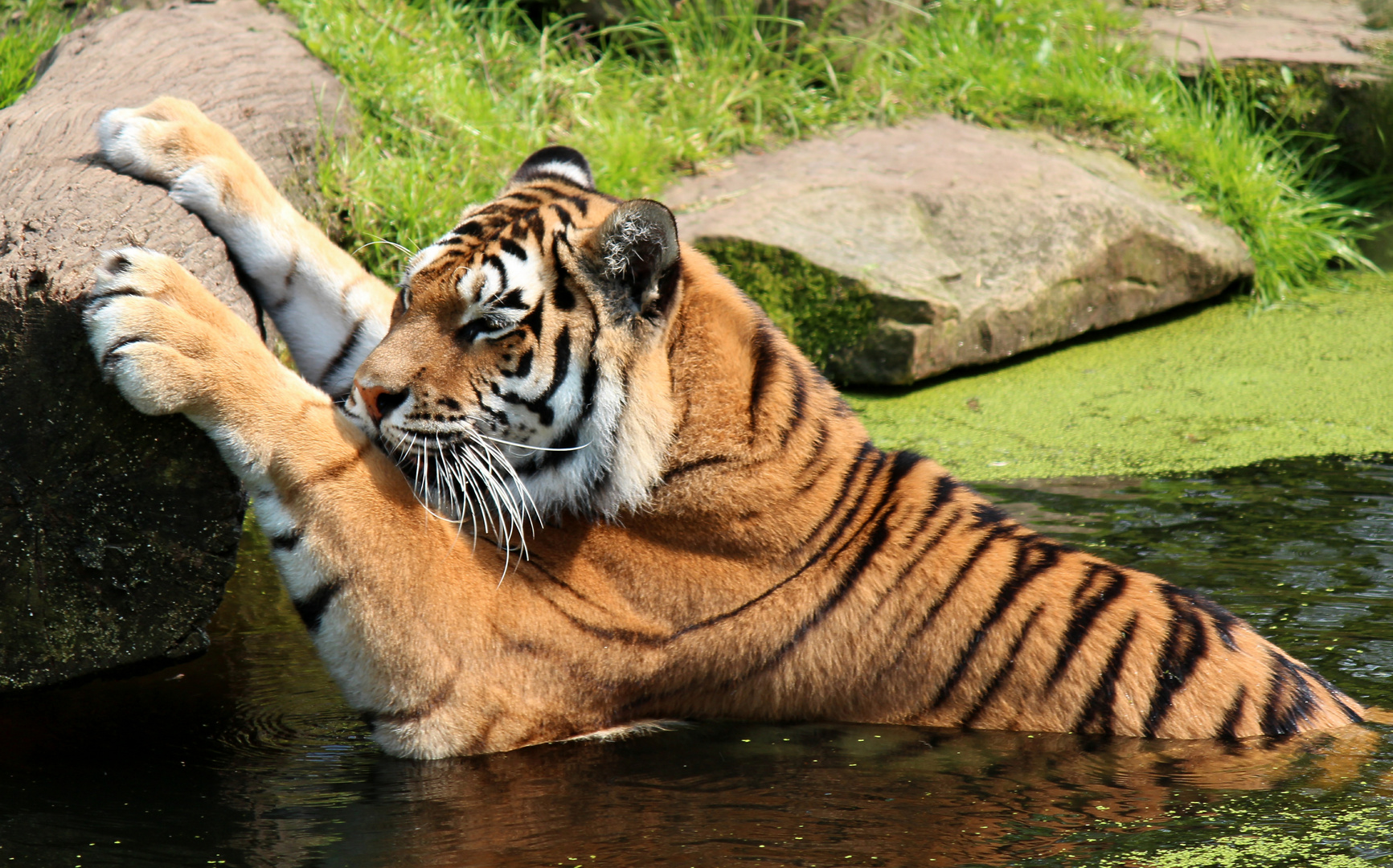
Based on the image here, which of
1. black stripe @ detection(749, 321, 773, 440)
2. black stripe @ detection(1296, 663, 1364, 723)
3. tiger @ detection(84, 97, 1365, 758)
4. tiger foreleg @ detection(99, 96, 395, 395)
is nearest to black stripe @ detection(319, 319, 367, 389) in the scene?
tiger foreleg @ detection(99, 96, 395, 395)

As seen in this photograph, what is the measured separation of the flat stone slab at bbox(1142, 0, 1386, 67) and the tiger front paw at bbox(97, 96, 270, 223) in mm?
5343

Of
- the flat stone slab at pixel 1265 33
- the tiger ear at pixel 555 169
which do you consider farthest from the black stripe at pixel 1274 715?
the flat stone slab at pixel 1265 33

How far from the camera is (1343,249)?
624 centimetres

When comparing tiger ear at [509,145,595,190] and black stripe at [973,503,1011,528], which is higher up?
tiger ear at [509,145,595,190]

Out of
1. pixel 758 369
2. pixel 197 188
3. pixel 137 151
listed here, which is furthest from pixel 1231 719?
pixel 137 151

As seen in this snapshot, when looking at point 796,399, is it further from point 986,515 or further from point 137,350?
point 137,350

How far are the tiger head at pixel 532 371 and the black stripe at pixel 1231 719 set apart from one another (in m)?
1.28

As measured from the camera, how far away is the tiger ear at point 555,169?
3076mm

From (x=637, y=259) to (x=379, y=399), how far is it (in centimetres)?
56

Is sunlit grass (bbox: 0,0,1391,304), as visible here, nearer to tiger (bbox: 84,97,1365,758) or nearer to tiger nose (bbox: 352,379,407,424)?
tiger (bbox: 84,97,1365,758)

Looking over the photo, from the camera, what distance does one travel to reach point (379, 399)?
254cm

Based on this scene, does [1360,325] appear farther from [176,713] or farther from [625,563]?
[176,713]

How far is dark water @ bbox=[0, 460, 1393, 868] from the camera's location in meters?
2.24

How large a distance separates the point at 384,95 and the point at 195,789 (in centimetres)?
360
